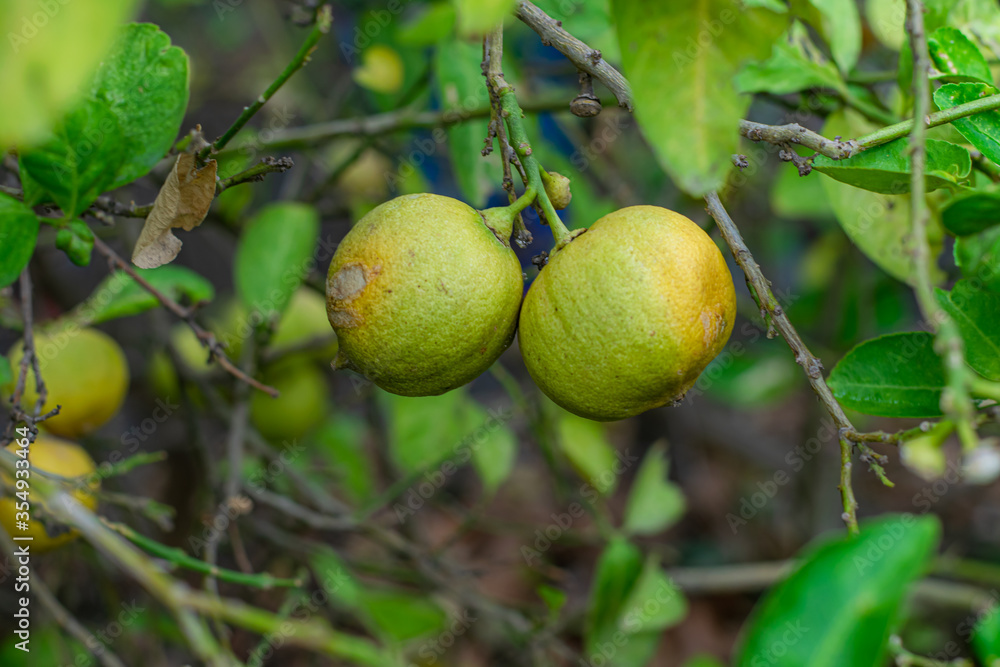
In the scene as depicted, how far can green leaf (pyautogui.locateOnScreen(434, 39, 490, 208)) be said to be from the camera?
1.45m

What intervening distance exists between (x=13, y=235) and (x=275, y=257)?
669 millimetres

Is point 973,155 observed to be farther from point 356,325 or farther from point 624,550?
point 624,550

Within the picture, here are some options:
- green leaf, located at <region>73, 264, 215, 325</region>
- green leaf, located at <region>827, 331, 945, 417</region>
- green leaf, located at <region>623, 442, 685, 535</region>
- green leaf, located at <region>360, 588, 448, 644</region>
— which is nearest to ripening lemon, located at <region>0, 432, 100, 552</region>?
green leaf, located at <region>73, 264, 215, 325</region>

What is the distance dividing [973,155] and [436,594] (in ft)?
4.97

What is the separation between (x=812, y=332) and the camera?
250cm

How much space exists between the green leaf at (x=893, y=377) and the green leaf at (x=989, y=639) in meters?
0.24

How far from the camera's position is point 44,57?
1.32ft

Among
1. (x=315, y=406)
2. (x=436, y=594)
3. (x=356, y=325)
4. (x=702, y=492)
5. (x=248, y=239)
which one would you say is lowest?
(x=702, y=492)

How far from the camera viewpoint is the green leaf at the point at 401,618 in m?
1.72

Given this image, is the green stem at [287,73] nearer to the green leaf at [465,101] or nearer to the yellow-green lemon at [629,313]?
the yellow-green lemon at [629,313]

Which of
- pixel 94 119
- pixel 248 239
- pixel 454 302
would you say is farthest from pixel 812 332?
pixel 94 119

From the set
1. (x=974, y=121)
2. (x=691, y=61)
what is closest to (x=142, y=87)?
(x=691, y=61)

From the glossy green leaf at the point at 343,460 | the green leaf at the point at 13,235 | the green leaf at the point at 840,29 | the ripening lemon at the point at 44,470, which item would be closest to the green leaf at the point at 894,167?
the green leaf at the point at 840,29

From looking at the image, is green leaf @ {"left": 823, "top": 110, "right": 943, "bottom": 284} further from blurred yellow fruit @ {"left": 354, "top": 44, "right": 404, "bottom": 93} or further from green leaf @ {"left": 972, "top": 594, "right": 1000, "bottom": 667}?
blurred yellow fruit @ {"left": 354, "top": 44, "right": 404, "bottom": 93}
